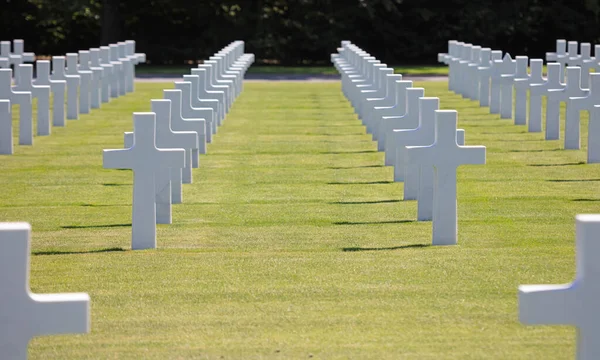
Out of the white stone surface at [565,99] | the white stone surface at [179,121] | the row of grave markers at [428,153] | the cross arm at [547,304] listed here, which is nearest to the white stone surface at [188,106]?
the white stone surface at [179,121]

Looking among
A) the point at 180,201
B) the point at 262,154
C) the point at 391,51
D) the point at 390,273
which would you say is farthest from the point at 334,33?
the point at 390,273

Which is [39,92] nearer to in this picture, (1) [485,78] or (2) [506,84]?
(2) [506,84]

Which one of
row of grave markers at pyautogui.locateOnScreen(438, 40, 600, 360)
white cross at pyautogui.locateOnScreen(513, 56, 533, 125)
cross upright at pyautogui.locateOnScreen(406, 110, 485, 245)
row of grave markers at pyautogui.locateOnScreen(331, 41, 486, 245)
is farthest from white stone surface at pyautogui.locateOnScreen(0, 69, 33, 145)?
cross upright at pyautogui.locateOnScreen(406, 110, 485, 245)

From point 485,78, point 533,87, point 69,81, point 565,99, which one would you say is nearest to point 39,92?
point 69,81

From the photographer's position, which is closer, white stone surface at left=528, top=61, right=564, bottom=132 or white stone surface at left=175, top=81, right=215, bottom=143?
white stone surface at left=175, top=81, right=215, bottom=143

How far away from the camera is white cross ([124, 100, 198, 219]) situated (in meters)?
9.99

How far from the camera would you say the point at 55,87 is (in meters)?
18.2

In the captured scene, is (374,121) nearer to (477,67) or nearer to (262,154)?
(262,154)

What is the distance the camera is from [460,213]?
10750 mm

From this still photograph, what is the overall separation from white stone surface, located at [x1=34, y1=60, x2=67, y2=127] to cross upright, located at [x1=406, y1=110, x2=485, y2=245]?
9942mm

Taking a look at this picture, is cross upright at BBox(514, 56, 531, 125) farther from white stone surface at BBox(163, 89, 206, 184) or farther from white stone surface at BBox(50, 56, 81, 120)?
white stone surface at BBox(163, 89, 206, 184)

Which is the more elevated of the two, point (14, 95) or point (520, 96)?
point (14, 95)

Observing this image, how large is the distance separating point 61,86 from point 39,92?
3.33 feet

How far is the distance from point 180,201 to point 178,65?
26991 millimetres
